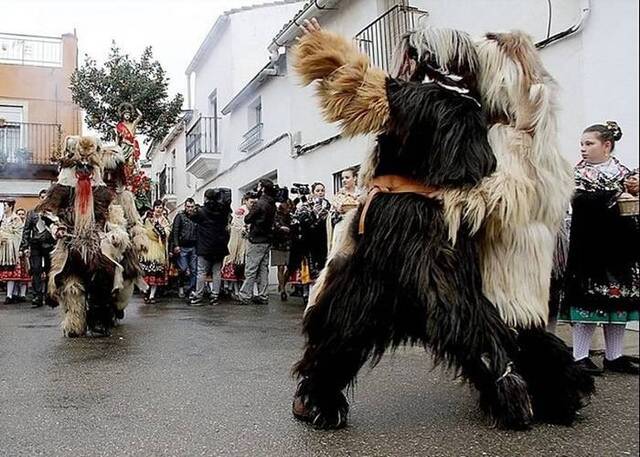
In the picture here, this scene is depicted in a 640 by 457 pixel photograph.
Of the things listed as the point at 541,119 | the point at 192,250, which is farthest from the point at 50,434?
the point at 192,250

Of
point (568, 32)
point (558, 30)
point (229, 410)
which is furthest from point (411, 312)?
point (558, 30)

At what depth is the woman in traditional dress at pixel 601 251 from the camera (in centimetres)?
402

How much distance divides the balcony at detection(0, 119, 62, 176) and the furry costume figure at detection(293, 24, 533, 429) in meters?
19.2

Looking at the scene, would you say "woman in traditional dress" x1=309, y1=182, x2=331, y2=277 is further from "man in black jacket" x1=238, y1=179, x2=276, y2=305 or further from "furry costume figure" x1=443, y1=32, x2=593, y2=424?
"furry costume figure" x1=443, y1=32, x2=593, y2=424

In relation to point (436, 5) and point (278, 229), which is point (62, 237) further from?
point (436, 5)

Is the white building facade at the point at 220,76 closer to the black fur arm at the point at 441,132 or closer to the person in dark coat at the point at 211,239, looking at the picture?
the person in dark coat at the point at 211,239

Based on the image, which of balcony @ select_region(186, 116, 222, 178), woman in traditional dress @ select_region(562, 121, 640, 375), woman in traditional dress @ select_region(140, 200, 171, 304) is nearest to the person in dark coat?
woman in traditional dress @ select_region(140, 200, 171, 304)

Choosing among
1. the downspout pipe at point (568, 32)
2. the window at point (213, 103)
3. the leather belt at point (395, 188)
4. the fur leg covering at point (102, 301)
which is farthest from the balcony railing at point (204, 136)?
the leather belt at point (395, 188)

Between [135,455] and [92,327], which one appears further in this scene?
[92,327]

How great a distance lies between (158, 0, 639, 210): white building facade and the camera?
921mm

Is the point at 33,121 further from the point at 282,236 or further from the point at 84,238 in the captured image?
the point at 84,238

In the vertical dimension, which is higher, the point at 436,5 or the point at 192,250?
the point at 436,5

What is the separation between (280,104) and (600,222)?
12.3m

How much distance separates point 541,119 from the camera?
3.19 meters
